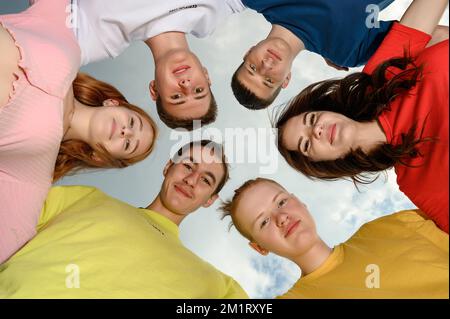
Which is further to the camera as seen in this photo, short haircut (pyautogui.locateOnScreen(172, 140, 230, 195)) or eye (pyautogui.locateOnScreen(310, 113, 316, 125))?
short haircut (pyautogui.locateOnScreen(172, 140, 230, 195))

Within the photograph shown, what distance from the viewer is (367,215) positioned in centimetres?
105

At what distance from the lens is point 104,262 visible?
2.99 feet

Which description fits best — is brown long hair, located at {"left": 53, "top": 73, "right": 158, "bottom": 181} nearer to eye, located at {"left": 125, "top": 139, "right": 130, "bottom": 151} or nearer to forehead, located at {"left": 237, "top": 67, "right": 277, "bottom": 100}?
eye, located at {"left": 125, "top": 139, "right": 130, "bottom": 151}

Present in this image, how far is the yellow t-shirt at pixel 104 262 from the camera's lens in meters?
0.88

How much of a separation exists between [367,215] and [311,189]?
0.12 meters

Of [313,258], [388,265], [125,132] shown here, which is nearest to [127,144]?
[125,132]

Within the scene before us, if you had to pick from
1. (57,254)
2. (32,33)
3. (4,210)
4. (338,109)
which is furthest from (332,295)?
(32,33)

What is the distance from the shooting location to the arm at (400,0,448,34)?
3.08 feet

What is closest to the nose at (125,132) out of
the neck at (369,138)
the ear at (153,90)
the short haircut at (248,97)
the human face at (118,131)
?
the human face at (118,131)

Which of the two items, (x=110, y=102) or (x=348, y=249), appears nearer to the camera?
(x=348, y=249)

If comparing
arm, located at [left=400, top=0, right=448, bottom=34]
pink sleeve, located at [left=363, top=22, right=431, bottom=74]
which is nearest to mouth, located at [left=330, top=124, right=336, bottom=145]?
pink sleeve, located at [left=363, top=22, right=431, bottom=74]

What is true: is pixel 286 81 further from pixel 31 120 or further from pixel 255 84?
pixel 31 120

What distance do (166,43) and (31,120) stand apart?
33cm

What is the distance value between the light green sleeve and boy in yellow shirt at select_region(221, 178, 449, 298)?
1.00ft
